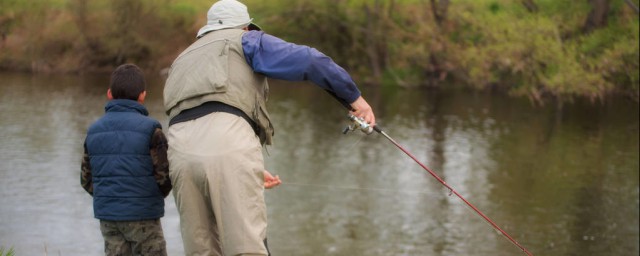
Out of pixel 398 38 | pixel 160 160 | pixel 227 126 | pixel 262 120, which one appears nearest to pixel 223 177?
pixel 227 126

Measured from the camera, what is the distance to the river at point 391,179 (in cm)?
1088

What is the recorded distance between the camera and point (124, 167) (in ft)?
13.3

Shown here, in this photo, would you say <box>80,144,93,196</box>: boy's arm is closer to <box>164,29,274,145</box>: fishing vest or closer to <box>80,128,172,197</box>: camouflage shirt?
<box>80,128,172,197</box>: camouflage shirt

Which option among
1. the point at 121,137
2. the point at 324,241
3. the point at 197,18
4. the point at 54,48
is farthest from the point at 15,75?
the point at 121,137

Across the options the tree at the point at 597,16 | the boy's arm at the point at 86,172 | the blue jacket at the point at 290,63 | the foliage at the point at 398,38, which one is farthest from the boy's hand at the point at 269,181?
the tree at the point at 597,16

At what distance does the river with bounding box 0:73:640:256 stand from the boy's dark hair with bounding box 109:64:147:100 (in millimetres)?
3513

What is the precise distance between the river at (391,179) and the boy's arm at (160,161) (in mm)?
3620

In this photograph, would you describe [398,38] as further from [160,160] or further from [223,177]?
[223,177]

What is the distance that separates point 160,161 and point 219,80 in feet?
1.52

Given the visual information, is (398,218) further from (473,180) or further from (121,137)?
(121,137)

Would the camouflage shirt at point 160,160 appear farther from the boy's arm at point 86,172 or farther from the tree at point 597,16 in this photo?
the tree at point 597,16

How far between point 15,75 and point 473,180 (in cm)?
1098

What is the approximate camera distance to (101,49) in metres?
26.3

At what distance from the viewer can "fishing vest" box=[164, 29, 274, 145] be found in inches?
151
